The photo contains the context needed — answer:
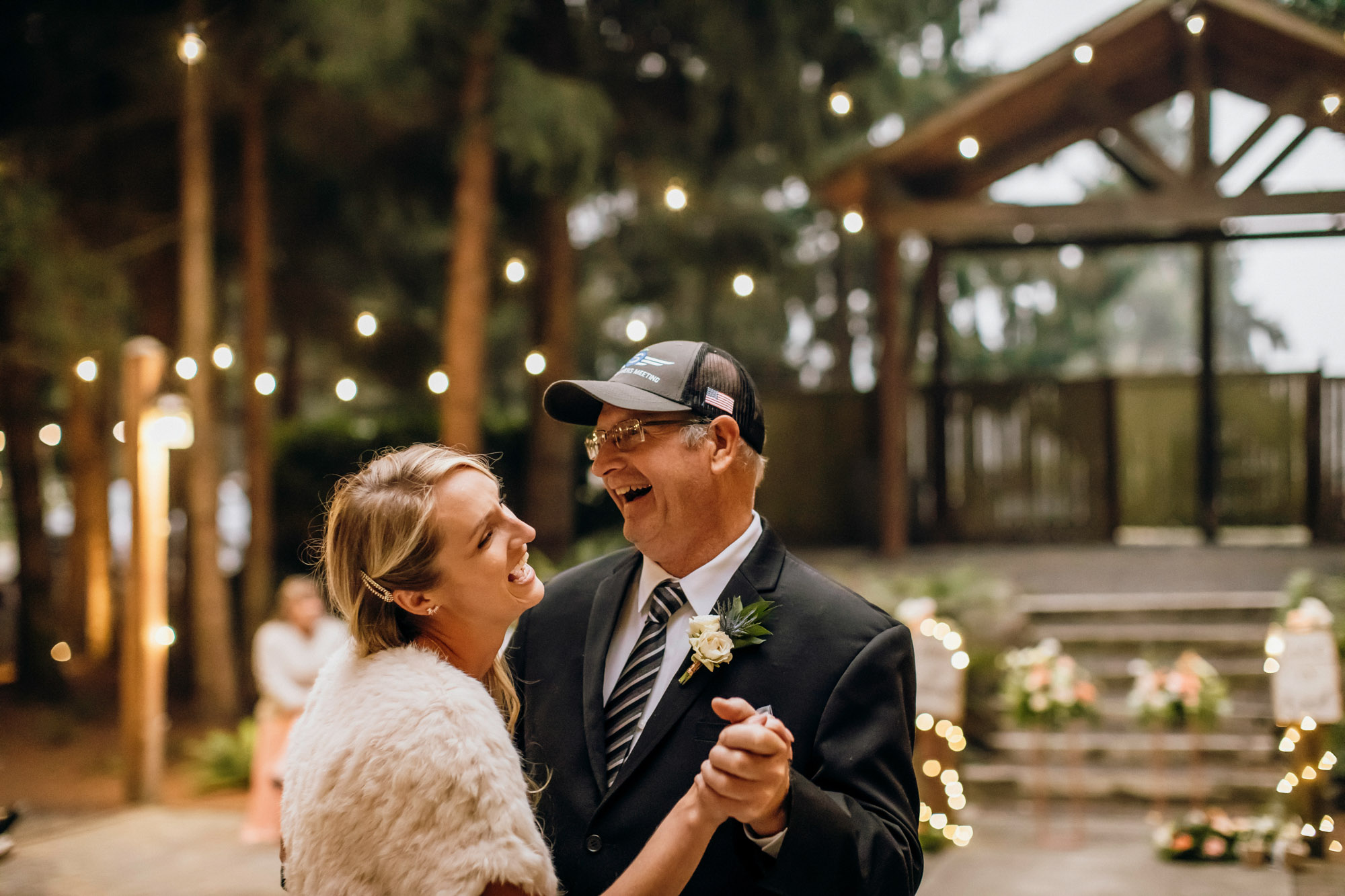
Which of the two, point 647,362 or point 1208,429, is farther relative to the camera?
point 1208,429

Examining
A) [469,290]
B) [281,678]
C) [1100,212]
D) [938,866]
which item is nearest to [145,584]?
[281,678]

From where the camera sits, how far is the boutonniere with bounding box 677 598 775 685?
1930 mm

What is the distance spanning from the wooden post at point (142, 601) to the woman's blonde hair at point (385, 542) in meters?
7.16

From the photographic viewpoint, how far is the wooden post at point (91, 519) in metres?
12.9

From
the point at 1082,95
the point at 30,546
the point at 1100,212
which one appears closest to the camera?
the point at 1100,212

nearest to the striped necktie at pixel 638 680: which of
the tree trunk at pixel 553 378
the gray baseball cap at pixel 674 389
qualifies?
the gray baseball cap at pixel 674 389

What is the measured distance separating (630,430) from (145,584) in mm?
7373

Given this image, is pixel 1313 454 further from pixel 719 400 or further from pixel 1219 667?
pixel 719 400

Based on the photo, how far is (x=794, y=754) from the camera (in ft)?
6.41

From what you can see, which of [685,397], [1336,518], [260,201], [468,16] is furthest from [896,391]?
[685,397]

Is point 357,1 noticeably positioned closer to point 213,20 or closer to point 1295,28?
point 213,20

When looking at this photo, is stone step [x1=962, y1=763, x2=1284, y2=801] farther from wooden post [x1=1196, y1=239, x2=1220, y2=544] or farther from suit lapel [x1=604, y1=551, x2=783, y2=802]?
suit lapel [x1=604, y1=551, x2=783, y2=802]

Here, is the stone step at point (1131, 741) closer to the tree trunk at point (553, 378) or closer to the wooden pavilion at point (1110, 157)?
the wooden pavilion at point (1110, 157)

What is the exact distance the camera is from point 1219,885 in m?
5.58
